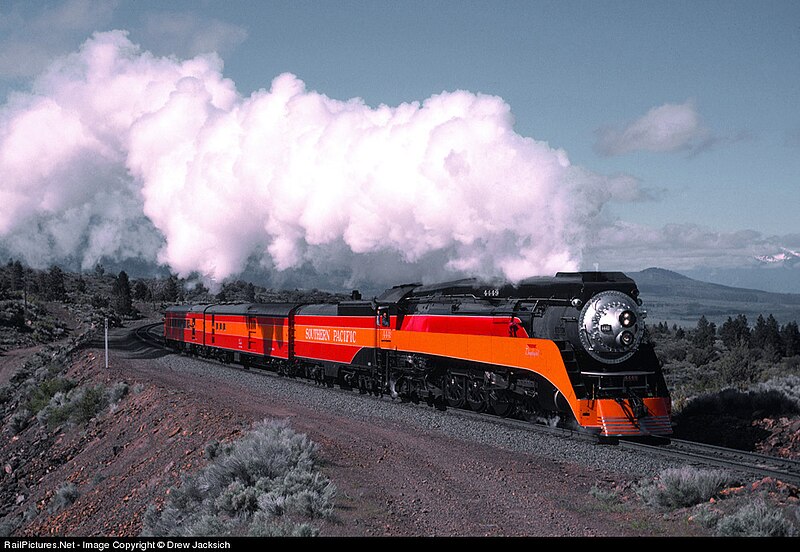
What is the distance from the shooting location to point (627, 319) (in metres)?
16.0

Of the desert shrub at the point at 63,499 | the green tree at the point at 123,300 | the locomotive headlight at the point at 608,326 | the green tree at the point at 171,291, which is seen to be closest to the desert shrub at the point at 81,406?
the desert shrub at the point at 63,499

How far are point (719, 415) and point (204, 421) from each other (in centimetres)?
1487

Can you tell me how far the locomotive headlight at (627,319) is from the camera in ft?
52.4

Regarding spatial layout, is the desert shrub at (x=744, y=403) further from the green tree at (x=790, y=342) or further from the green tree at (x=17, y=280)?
the green tree at (x=17, y=280)

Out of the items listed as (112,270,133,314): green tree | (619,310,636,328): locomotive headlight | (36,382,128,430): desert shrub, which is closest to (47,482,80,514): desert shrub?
(36,382,128,430): desert shrub

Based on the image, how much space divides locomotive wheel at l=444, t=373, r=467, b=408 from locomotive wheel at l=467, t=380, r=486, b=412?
230mm

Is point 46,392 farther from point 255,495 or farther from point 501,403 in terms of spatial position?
point 255,495

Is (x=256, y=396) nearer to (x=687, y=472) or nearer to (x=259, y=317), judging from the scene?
(x=259, y=317)

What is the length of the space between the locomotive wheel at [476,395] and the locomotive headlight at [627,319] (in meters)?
5.03

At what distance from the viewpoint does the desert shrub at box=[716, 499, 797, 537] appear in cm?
941

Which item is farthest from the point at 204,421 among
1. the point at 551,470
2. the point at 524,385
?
the point at 551,470

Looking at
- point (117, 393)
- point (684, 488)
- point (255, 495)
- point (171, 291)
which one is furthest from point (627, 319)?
point (171, 291)

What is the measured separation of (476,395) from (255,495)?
9.43 metres

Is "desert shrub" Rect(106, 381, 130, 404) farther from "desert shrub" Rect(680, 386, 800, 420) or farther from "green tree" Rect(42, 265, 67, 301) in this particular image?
"green tree" Rect(42, 265, 67, 301)
